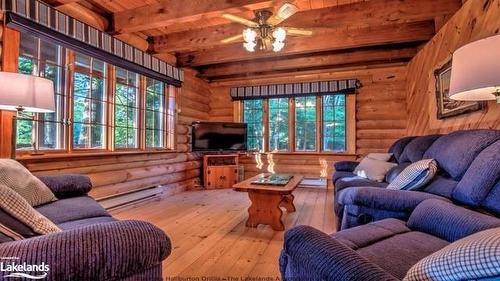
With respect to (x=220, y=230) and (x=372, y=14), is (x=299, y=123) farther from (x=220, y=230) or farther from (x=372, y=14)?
(x=220, y=230)

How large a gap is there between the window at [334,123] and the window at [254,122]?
1.34 metres

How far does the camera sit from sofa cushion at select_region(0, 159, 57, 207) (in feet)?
5.34

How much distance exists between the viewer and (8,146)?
2342 millimetres

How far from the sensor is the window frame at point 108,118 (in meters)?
2.88

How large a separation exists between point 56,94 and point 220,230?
2300 millimetres

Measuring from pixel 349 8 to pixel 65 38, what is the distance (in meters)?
3.20

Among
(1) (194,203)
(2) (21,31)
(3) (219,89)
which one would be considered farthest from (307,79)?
(2) (21,31)

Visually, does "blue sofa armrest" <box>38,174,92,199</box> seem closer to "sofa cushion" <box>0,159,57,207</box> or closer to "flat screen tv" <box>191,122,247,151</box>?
"sofa cushion" <box>0,159,57,207</box>

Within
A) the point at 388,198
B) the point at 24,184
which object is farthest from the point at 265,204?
the point at 24,184

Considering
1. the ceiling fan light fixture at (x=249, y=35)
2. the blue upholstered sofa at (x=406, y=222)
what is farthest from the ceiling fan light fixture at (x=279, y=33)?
the blue upholstered sofa at (x=406, y=222)

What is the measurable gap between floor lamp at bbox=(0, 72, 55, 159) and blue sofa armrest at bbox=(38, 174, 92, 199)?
545 millimetres

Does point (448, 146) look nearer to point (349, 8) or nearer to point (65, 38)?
point (349, 8)

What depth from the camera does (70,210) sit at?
66.1 inches

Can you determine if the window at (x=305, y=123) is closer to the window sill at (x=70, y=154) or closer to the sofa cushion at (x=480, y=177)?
the window sill at (x=70, y=154)
